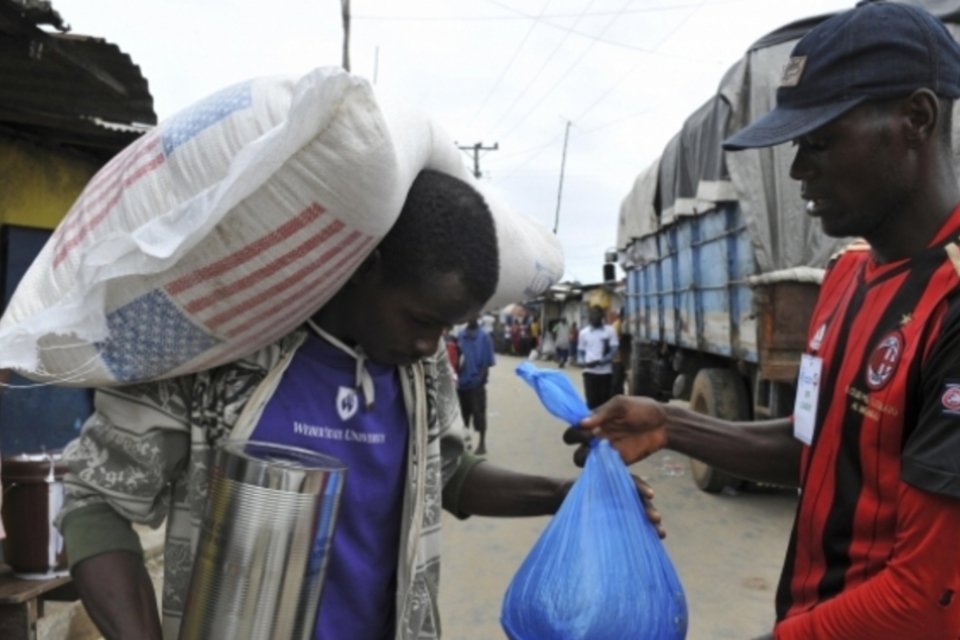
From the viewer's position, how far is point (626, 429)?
74.9 inches

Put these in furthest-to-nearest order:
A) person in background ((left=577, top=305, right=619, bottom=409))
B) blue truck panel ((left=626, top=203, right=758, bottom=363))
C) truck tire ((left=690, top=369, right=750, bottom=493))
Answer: person in background ((left=577, top=305, right=619, bottom=409)), truck tire ((left=690, top=369, right=750, bottom=493)), blue truck panel ((left=626, top=203, right=758, bottom=363))

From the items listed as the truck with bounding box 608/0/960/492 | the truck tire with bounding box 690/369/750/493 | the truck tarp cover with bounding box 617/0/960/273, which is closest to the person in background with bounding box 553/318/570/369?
the truck with bounding box 608/0/960/492

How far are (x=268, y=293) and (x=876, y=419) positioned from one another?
1.02m

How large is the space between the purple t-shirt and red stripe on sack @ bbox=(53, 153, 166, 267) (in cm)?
35

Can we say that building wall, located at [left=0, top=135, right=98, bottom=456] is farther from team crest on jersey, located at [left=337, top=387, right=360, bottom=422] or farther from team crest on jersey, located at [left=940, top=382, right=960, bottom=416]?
team crest on jersey, located at [left=940, top=382, right=960, bottom=416]

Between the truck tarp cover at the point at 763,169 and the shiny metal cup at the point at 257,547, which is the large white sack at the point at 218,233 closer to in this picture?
the shiny metal cup at the point at 257,547

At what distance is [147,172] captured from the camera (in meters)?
1.09

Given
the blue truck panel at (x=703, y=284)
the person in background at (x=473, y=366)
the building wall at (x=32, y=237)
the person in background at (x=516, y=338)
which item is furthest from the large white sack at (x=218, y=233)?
the person in background at (x=516, y=338)

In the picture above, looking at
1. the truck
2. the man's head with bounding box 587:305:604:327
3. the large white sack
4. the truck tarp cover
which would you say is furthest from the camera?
the man's head with bounding box 587:305:604:327

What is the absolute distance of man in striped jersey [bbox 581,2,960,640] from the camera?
47.2 inches

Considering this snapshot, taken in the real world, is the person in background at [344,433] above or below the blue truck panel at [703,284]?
below

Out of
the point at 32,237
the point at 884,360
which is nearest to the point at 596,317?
the point at 32,237

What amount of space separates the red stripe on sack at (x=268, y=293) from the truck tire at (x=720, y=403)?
6.37 m

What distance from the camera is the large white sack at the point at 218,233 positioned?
0.94 m
